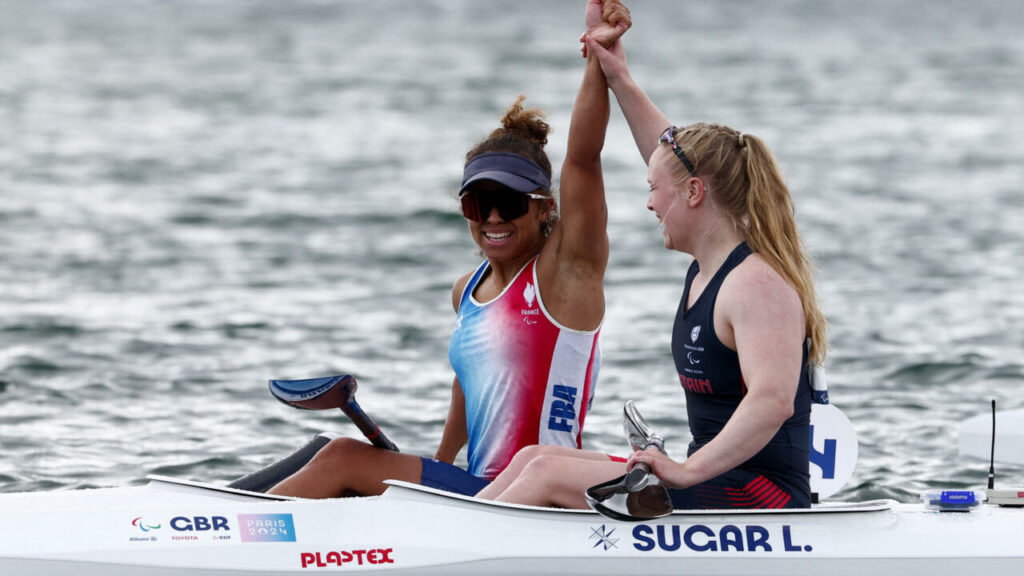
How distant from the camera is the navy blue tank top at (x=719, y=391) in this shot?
3963 millimetres

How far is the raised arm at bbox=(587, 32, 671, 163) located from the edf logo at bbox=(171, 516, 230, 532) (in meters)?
1.68

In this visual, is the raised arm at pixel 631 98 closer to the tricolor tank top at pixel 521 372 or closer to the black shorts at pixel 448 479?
the tricolor tank top at pixel 521 372

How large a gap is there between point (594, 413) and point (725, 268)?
4207mm

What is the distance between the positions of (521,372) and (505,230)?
0.44 meters

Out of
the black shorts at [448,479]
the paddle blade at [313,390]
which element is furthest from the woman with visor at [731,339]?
the paddle blade at [313,390]

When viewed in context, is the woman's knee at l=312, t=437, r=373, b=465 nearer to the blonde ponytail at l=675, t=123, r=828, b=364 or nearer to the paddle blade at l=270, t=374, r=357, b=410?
the paddle blade at l=270, t=374, r=357, b=410

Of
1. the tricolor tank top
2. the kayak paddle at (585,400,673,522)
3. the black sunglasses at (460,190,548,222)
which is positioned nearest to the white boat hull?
the kayak paddle at (585,400,673,522)

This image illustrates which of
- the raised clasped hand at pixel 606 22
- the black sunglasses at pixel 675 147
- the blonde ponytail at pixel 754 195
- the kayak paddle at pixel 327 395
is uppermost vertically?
the raised clasped hand at pixel 606 22

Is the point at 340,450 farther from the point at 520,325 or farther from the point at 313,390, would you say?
the point at 520,325

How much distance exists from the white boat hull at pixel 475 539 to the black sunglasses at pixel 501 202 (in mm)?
904

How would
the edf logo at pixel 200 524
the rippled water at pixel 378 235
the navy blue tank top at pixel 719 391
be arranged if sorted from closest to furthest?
1. the navy blue tank top at pixel 719 391
2. the edf logo at pixel 200 524
3. the rippled water at pixel 378 235

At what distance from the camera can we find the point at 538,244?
4758mm

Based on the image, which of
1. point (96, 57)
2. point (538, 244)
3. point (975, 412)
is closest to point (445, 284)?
point (975, 412)

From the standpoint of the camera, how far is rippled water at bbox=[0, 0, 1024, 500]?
8055 millimetres
